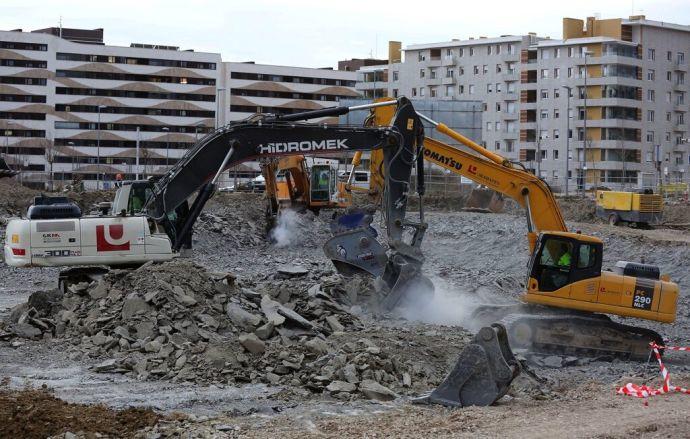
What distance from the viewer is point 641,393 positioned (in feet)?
44.7

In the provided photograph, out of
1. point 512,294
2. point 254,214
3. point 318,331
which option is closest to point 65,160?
point 254,214

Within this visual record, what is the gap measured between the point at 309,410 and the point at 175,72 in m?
89.0

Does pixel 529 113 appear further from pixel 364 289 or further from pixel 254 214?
pixel 364 289

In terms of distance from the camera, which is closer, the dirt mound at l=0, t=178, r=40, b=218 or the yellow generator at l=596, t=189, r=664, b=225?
the dirt mound at l=0, t=178, r=40, b=218

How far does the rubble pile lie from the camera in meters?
14.6

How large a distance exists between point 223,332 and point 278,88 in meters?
88.7

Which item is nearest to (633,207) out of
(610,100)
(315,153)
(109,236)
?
(315,153)

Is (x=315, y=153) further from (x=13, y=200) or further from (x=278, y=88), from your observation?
(x=278, y=88)

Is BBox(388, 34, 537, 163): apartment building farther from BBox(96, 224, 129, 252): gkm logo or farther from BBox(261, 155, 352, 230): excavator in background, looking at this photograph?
BBox(96, 224, 129, 252): gkm logo

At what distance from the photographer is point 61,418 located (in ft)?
37.5

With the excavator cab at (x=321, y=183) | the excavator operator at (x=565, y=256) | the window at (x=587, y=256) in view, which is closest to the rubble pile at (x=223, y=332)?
the excavator operator at (x=565, y=256)

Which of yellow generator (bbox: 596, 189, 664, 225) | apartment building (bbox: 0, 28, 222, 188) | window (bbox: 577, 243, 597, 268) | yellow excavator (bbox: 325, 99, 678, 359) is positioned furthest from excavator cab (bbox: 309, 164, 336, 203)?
apartment building (bbox: 0, 28, 222, 188)

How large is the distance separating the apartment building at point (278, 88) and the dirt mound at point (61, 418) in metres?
90.0

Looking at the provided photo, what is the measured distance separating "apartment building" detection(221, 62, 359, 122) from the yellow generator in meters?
59.1
